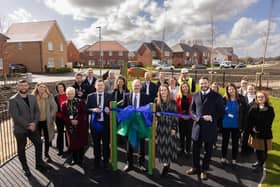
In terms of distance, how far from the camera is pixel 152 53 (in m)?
64.4

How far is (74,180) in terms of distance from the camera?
14.2 feet

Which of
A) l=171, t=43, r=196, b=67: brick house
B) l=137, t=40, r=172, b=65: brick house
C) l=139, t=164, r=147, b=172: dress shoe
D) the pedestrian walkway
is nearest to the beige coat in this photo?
the pedestrian walkway

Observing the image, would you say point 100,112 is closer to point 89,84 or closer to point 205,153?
point 89,84

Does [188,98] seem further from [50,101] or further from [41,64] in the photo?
[41,64]

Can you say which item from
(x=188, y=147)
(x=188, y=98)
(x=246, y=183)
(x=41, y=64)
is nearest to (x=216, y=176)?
(x=246, y=183)

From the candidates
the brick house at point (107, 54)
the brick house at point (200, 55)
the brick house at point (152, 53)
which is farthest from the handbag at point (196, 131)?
the brick house at point (200, 55)

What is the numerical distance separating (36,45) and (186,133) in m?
34.7

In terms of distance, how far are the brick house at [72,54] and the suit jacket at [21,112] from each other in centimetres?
5659

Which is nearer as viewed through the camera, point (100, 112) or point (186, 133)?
point (100, 112)

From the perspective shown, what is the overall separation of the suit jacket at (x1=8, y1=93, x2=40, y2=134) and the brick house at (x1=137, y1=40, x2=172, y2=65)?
191ft

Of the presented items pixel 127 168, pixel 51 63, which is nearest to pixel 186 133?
pixel 127 168

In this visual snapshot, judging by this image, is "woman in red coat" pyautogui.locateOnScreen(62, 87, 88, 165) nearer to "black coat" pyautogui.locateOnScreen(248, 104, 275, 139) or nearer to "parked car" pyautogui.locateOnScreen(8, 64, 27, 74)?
"black coat" pyautogui.locateOnScreen(248, 104, 275, 139)

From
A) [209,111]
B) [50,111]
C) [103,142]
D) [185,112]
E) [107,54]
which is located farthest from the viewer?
[107,54]

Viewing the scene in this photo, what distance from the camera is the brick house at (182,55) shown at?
68.1 metres
